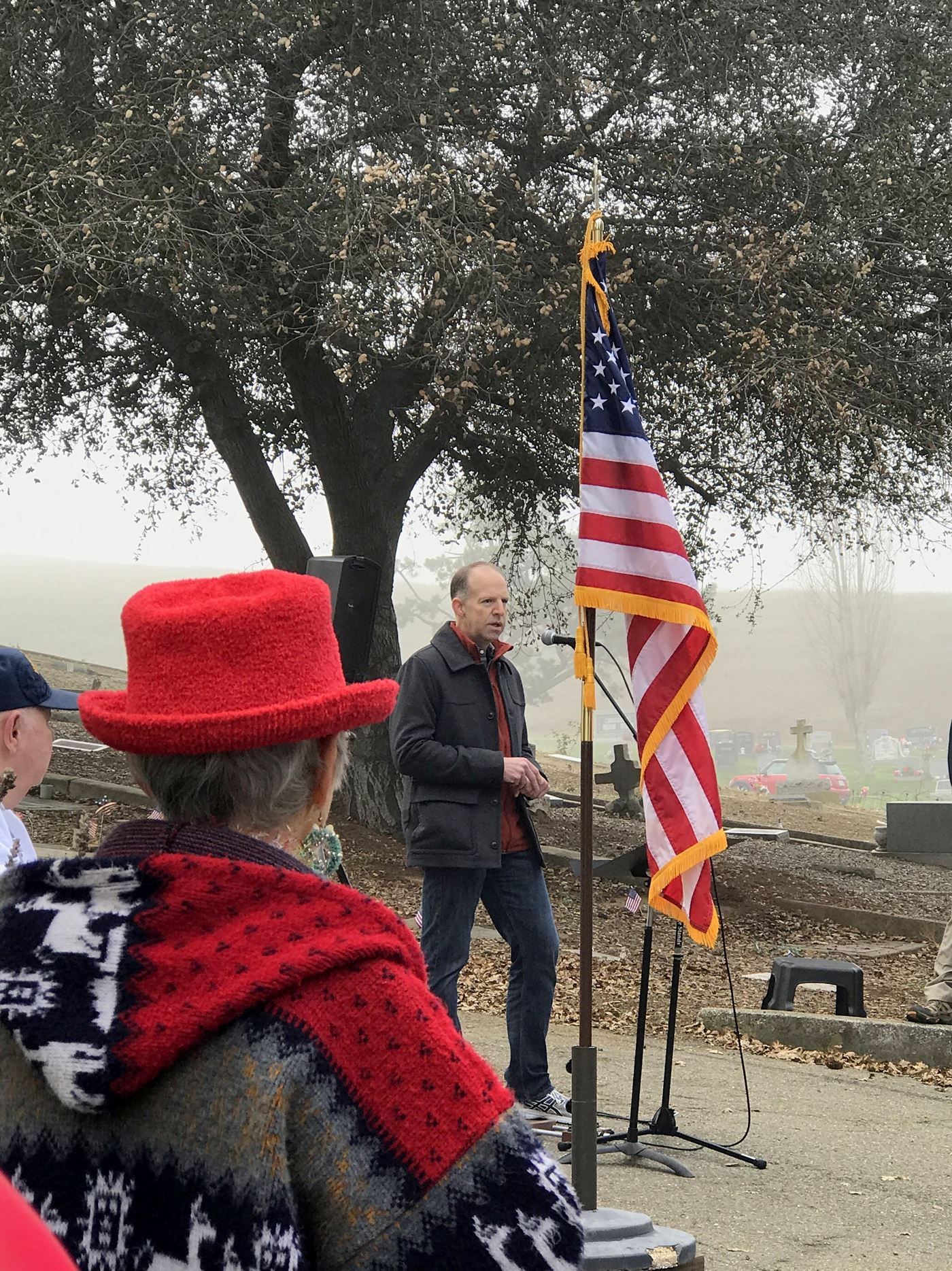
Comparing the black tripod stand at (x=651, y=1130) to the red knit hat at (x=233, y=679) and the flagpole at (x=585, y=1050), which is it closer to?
the flagpole at (x=585, y=1050)

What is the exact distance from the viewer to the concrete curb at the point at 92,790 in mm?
16016

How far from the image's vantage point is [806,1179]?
5930mm

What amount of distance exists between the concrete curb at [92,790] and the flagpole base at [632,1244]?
494 inches

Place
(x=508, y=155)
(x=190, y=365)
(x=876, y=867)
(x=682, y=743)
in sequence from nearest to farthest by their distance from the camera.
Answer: (x=682, y=743), (x=508, y=155), (x=190, y=365), (x=876, y=867)

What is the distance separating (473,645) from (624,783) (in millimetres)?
16329

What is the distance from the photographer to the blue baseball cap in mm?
4406

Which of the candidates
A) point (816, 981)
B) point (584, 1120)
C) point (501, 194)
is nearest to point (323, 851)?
point (584, 1120)

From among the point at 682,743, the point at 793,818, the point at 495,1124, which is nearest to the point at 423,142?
the point at 682,743

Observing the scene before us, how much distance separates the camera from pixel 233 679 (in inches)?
63.8

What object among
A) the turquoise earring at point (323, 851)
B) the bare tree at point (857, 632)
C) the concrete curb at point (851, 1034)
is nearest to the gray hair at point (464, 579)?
the turquoise earring at point (323, 851)

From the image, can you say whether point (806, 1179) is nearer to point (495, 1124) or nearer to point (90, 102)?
point (495, 1124)

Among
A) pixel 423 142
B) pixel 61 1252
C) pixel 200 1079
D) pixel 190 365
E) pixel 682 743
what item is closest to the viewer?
pixel 61 1252

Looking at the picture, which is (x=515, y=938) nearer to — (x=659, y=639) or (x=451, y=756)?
(x=451, y=756)

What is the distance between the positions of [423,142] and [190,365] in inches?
154
